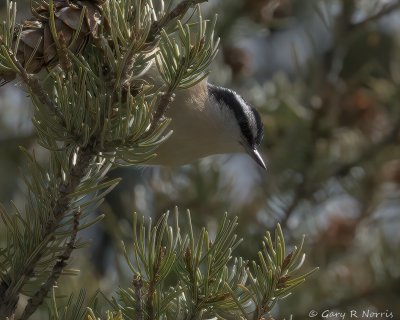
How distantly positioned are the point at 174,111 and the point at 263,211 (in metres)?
0.54

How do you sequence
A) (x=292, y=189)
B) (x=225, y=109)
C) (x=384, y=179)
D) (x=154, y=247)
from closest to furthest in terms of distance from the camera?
(x=154, y=247)
(x=225, y=109)
(x=292, y=189)
(x=384, y=179)

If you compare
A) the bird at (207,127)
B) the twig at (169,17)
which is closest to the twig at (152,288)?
the twig at (169,17)

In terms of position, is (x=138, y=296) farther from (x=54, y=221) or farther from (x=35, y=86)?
(x=35, y=86)

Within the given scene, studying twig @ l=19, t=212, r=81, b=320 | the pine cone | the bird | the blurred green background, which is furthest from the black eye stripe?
twig @ l=19, t=212, r=81, b=320

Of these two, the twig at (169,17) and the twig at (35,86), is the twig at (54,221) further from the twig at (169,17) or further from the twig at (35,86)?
the twig at (169,17)

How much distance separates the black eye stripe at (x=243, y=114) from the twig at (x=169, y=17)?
83cm

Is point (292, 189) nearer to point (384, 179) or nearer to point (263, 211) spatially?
point (263, 211)

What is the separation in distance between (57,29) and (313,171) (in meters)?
1.15

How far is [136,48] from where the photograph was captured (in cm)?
102

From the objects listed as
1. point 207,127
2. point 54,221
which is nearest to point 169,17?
point 54,221

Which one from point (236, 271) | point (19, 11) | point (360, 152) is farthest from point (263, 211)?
point (236, 271)

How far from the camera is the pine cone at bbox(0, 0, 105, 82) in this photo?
41.6 inches

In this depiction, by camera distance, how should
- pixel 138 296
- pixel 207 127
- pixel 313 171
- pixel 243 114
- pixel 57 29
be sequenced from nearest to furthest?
pixel 138 296 < pixel 57 29 < pixel 207 127 < pixel 243 114 < pixel 313 171

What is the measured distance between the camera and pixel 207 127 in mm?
1816
